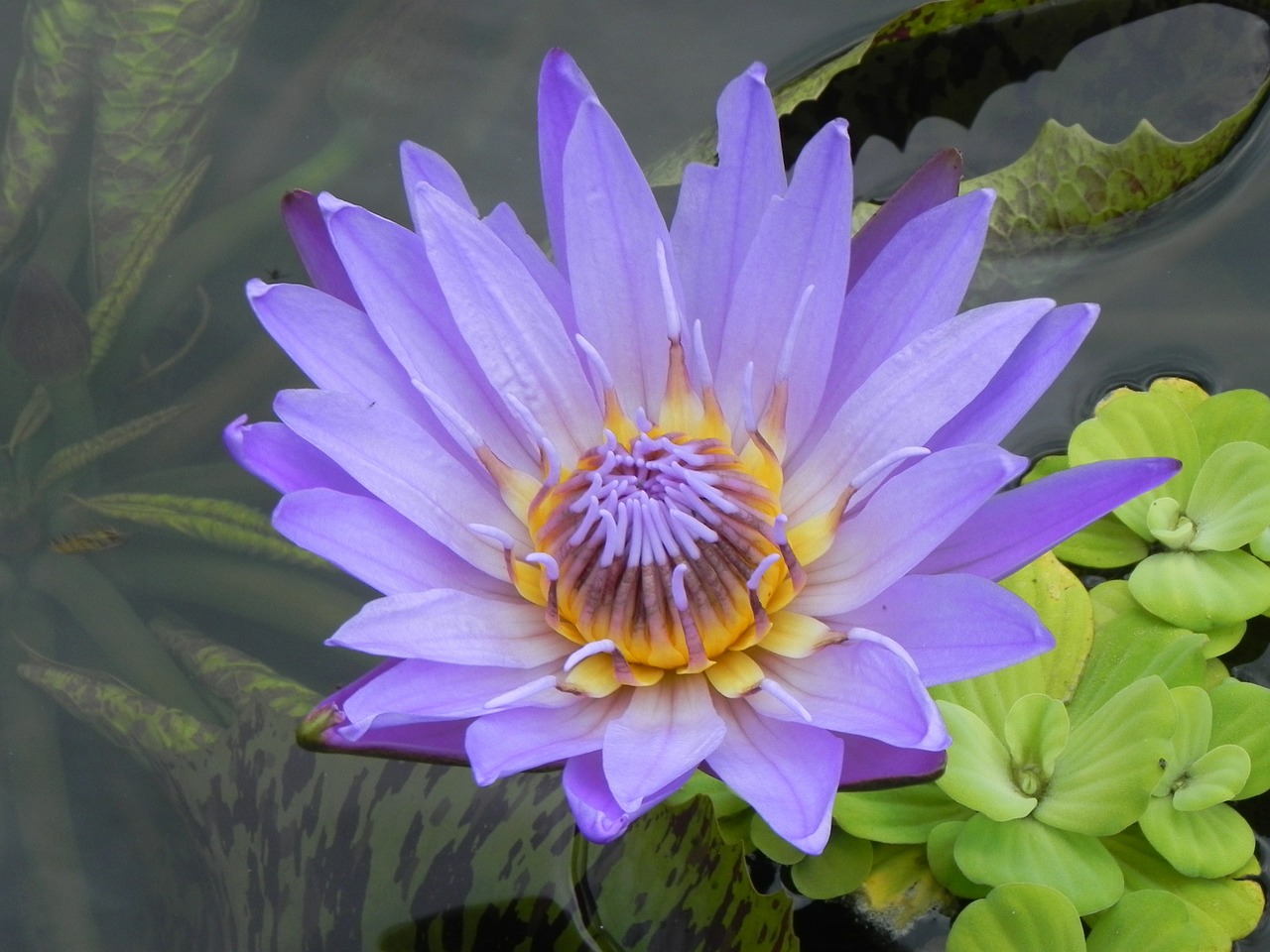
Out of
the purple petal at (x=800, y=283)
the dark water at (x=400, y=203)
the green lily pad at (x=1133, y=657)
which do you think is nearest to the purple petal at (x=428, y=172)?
the purple petal at (x=800, y=283)

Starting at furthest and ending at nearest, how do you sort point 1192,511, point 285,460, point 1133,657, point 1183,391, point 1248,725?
point 1183,391 < point 1192,511 < point 1133,657 < point 1248,725 < point 285,460

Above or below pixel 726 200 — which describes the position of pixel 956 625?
below

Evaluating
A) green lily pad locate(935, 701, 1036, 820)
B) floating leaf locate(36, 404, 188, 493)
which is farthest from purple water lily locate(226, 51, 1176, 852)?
floating leaf locate(36, 404, 188, 493)

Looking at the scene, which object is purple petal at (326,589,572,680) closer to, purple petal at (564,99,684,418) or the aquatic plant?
purple petal at (564,99,684,418)

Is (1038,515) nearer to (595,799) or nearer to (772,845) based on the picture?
(595,799)

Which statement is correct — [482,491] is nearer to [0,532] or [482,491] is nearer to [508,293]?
[508,293]

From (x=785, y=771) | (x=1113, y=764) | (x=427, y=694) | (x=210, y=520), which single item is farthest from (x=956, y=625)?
(x=210, y=520)

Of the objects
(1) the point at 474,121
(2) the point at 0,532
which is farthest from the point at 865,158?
(2) the point at 0,532
